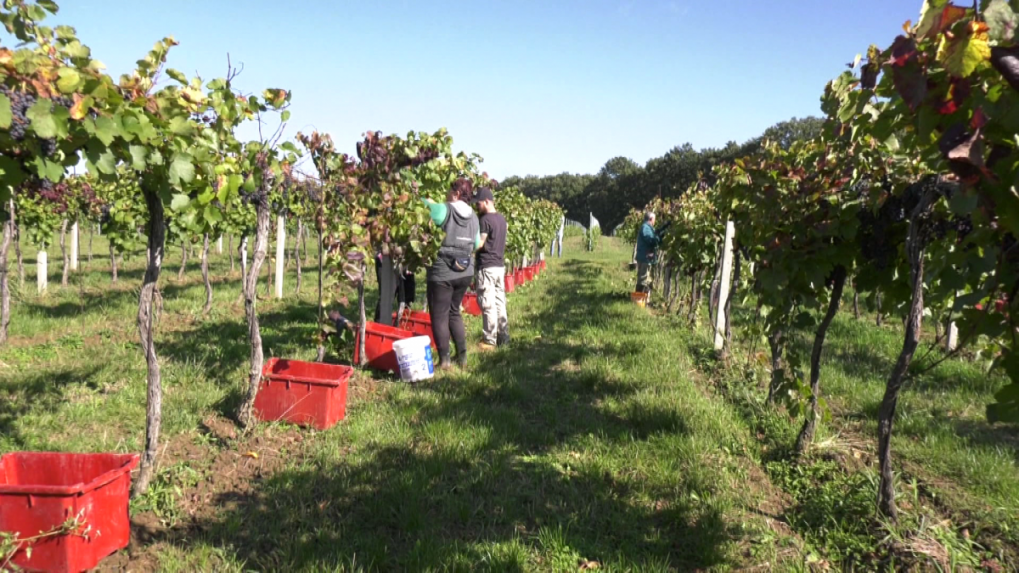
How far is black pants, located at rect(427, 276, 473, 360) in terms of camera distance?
4969mm

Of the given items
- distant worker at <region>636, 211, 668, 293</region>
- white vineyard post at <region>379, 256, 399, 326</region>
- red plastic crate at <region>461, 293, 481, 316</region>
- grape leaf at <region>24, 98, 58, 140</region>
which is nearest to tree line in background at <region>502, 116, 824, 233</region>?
distant worker at <region>636, 211, 668, 293</region>

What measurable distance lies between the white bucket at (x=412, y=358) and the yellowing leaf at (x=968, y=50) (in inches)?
153

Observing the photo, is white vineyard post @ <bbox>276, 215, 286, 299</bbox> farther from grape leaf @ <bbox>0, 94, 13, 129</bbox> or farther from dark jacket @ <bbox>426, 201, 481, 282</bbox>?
grape leaf @ <bbox>0, 94, 13, 129</bbox>

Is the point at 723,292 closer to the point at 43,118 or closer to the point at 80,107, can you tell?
the point at 80,107

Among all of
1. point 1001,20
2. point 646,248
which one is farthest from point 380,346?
point 646,248

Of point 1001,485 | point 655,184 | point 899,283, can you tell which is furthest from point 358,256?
point 655,184

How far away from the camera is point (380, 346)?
Result: 199 inches

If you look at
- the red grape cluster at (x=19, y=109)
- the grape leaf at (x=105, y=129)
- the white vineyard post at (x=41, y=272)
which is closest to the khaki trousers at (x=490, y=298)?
the grape leaf at (x=105, y=129)

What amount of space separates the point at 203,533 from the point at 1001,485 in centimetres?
397

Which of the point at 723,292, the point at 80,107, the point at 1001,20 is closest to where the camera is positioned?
the point at 1001,20

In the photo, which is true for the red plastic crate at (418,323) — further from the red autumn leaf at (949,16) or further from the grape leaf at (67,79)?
the red autumn leaf at (949,16)

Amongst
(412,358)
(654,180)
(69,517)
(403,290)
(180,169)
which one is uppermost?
(654,180)

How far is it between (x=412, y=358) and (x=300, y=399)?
3.66 ft

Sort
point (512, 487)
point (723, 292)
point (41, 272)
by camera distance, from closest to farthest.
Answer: point (512, 487)
point (723, 292)
point (41, 272)
